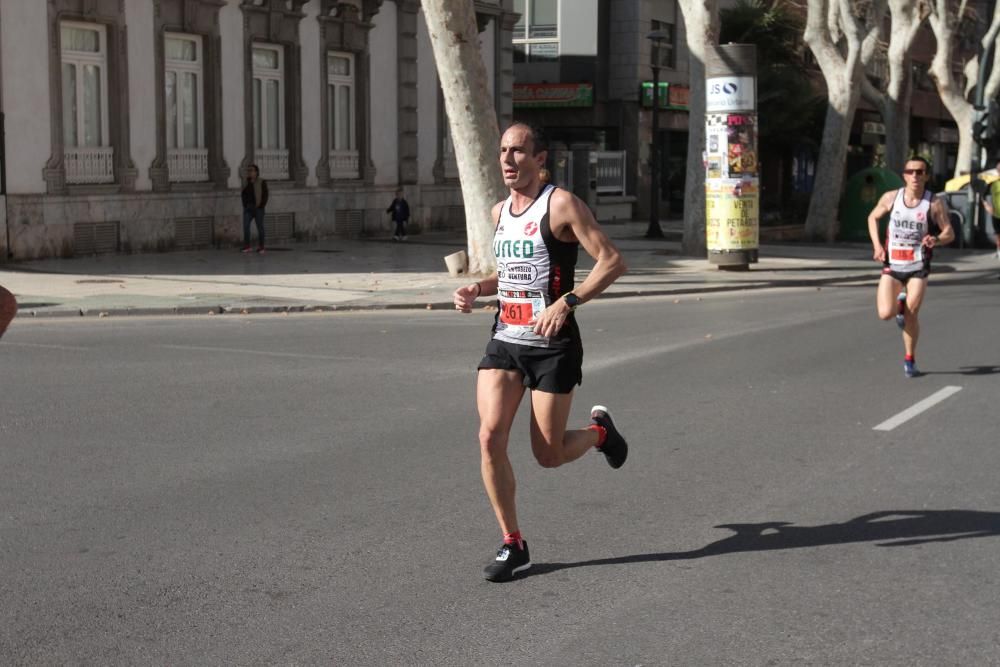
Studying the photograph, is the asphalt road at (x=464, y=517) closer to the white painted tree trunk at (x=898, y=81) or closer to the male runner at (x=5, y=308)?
the male runner at (x=5, y=308)

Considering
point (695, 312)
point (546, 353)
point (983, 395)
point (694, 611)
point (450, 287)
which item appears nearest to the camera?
point (694, 611)

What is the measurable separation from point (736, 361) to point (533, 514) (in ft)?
20.1

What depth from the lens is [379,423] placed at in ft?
31.2

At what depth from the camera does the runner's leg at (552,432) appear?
20.0 ft

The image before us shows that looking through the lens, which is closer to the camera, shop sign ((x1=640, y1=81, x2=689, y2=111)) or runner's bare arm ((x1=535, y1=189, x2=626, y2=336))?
runner's bare arm ((x1=535, y1=189, x2=626, y2=336))

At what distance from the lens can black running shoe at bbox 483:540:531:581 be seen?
586 cm

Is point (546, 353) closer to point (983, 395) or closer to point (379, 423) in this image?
point (379, 423)

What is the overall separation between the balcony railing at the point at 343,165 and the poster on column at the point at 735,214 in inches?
398

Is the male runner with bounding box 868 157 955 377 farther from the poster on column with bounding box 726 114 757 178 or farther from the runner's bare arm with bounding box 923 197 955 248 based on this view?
the poster on column with bounding box 726 114 757 178

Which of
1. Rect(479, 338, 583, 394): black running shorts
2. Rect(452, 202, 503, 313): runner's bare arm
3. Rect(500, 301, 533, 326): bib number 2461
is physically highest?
Rect(452, 202, 503, 313): runner's bare arm

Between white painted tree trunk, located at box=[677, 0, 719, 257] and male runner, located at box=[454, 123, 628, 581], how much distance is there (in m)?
20.0

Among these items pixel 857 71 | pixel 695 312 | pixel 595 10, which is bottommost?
pixel 695 312

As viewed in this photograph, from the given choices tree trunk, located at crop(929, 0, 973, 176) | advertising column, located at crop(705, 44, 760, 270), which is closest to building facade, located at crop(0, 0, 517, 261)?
advertising column, located at crop(705, 44, 760, 270)

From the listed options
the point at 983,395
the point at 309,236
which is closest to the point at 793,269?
the point at 309,236
